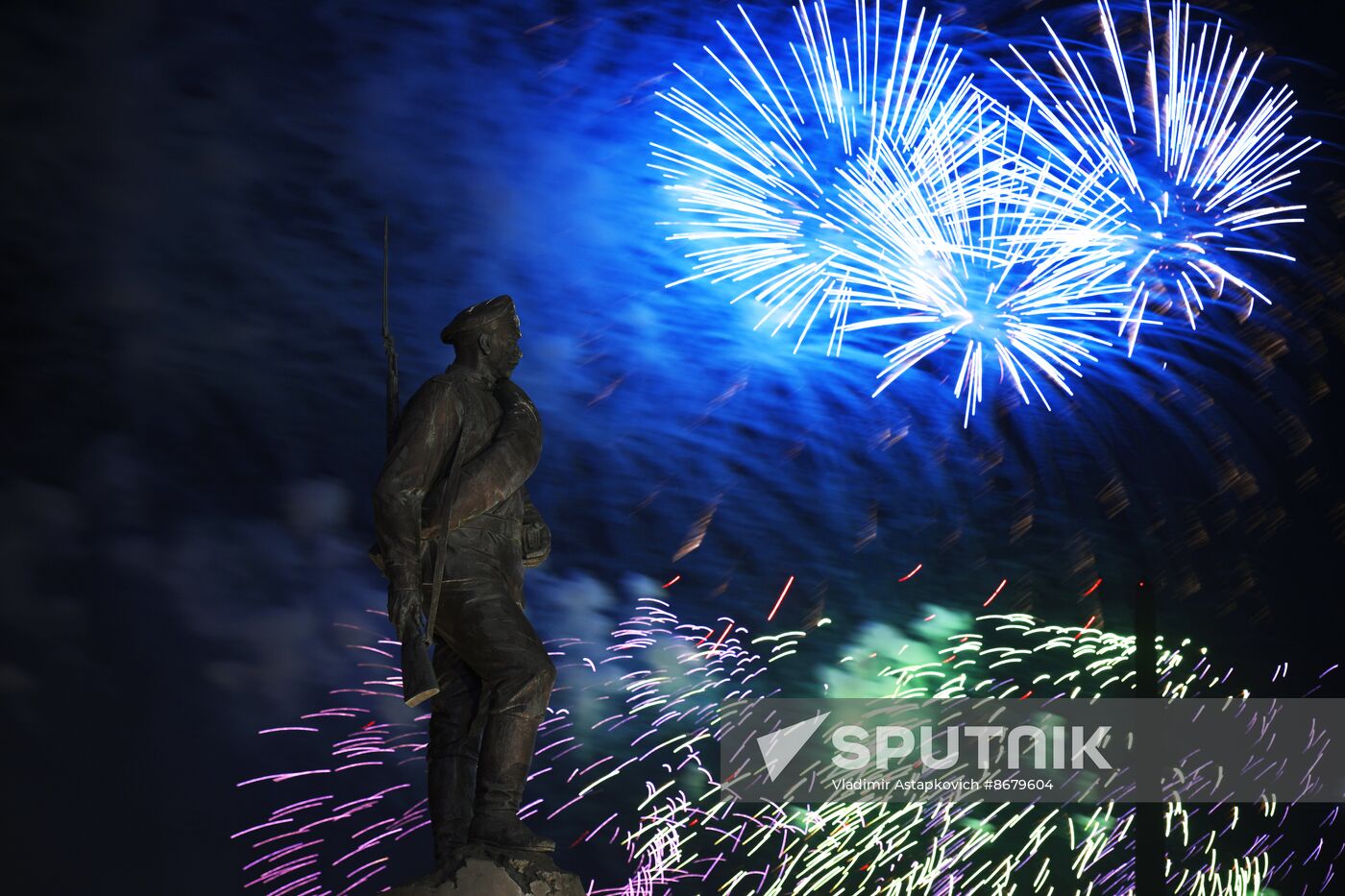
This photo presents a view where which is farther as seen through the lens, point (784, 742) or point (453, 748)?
point (784, 742)

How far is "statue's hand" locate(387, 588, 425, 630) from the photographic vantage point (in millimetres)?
5645

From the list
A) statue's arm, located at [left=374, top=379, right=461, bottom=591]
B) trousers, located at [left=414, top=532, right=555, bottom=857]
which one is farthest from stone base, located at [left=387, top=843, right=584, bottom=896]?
statue's arm, located at [left=374, top=379, right=461, bottom=591]

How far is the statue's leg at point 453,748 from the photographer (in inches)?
227

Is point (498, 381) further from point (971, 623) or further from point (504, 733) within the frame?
point (971, 623)

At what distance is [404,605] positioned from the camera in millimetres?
5660

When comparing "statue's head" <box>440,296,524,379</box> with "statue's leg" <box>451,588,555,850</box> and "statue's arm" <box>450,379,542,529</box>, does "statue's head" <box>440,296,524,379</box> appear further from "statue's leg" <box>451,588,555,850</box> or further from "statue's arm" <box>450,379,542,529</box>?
"statue's leg" <box>451,588,555,850</box>

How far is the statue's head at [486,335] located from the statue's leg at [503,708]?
2.92 feet

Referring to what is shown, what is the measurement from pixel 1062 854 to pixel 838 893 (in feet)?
7.23

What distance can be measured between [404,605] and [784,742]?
710cm

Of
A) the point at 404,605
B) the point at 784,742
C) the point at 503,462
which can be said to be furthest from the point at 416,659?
the point at 784,742

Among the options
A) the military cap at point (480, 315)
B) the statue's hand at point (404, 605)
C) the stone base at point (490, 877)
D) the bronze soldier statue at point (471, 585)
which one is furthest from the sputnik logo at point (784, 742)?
the statue's hand at point (404, 605)

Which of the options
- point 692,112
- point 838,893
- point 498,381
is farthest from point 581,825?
point 498,381

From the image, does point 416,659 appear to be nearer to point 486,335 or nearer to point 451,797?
point 451,797

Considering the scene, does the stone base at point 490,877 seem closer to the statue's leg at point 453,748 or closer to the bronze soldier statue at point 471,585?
the bronze soldier statue at point 471,585
